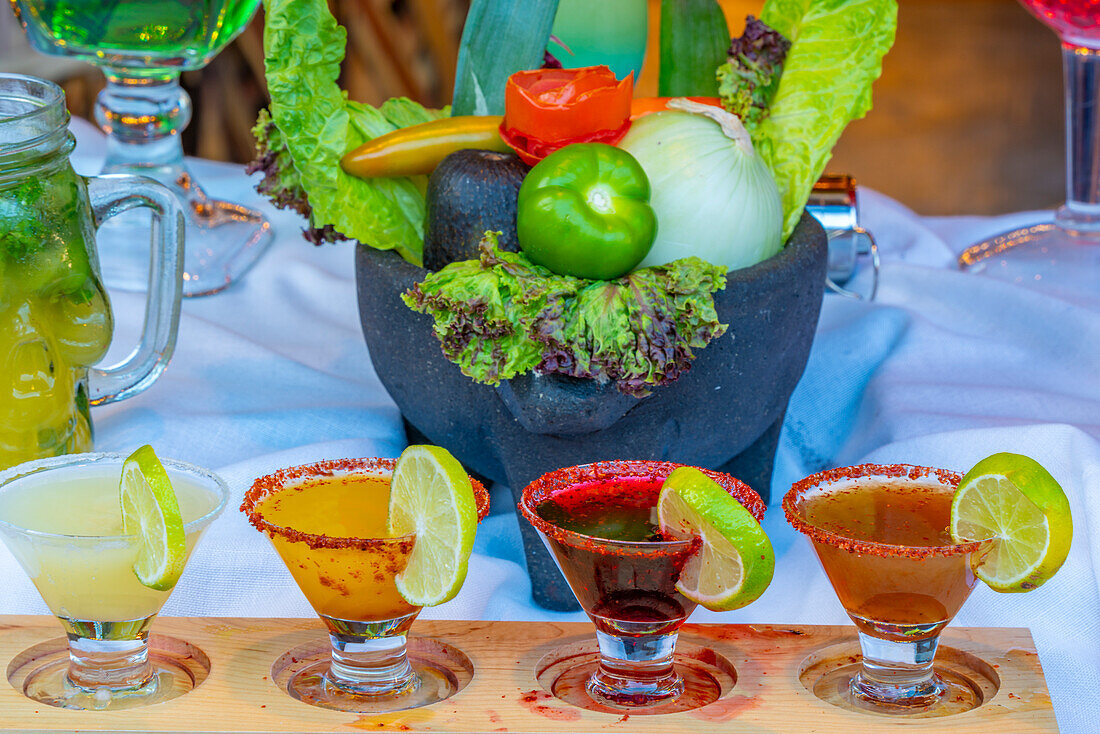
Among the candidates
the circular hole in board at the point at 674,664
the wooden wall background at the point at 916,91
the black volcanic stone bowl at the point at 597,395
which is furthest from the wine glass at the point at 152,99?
the wooden wall background at the point at 916,91

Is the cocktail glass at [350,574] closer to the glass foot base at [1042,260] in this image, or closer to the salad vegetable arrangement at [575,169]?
the salad vegetable arrangement at [575,169]

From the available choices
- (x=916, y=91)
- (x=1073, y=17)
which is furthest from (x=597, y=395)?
(x=916, y=91)

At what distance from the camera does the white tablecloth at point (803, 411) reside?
0.85m

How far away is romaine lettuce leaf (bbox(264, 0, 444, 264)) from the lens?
89 centimetres

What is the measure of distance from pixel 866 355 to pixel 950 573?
515 millimetres

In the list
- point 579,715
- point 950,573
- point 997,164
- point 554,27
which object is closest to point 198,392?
point 554,27

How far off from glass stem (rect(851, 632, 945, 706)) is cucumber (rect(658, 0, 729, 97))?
460mm

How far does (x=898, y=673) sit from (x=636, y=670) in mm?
133

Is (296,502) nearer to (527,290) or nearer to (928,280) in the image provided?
(527,290)

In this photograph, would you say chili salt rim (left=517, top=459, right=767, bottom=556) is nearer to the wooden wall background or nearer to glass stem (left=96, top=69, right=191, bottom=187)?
glass stem (left=96, top=69, right=191, bottom=187)

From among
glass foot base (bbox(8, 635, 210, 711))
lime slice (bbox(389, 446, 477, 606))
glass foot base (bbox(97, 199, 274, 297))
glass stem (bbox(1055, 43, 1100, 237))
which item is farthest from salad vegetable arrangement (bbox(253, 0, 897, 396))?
glass stem (bbox(1055, 43, 1100, 237))

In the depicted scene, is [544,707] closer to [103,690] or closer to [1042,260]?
[103,690]

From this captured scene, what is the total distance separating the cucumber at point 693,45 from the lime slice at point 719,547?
43 cm

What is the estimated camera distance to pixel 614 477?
28.4 inches
